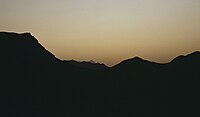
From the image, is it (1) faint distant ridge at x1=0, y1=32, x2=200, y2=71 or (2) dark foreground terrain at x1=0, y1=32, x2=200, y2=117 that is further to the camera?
(1) faint distant ridge at x1=0, y1=32, x2=200, y2=71

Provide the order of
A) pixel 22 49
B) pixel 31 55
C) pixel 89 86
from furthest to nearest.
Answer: pixel 31 55 < pixel 22 49 < pixel 89 86

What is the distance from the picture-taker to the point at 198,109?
76.6 metres

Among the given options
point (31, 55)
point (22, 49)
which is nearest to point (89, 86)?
point (31, 55)

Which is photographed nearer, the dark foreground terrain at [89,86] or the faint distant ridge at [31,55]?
the dark foreground terrain at [89,86]

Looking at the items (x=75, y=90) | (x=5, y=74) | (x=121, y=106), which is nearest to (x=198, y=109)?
(x=121, y=106)

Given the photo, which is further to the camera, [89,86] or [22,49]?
[22,49]

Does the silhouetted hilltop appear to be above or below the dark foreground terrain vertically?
above

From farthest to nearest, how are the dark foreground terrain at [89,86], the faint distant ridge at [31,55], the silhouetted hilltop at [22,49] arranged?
the faint distant ridge at [31,55]
the silhouetted hilltop at [22,49]
the dark foreground terrain at [89,86]

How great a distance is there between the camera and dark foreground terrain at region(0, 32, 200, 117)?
77375 mm

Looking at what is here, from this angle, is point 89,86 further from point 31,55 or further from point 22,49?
point 22,49

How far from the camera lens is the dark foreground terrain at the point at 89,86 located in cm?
7738

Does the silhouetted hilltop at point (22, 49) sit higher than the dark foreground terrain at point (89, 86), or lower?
higher

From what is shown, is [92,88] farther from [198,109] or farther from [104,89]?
[198,109]

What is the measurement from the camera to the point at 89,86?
306ft
